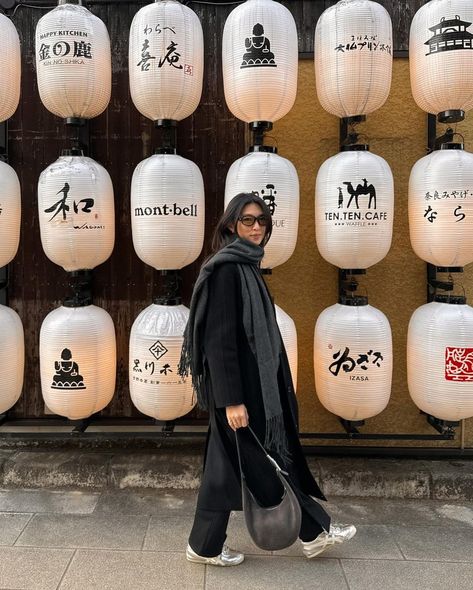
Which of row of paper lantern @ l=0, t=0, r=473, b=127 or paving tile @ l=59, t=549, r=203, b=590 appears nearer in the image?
paving tile @ l=59, t=549, r=203, b=590

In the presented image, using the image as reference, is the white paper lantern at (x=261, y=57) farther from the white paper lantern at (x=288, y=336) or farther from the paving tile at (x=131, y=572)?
the paving tile at (x=131, y=572)

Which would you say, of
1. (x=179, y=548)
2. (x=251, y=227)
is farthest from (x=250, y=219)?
(x=179, y=548)

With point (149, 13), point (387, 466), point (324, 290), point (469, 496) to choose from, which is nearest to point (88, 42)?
point (149, 13)

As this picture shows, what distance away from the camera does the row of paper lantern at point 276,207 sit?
9.71 feet

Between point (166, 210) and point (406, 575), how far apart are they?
2602mm

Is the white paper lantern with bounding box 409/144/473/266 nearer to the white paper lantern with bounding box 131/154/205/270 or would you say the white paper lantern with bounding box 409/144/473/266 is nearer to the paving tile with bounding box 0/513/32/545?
the white paper lantern with bounding box 131/154/205/270

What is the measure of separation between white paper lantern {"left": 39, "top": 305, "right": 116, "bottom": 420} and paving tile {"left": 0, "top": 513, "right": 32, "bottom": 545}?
72 cm

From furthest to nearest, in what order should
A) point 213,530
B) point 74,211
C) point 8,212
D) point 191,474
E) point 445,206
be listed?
point 191,474 → point 8,212 → point 74,211 → point 445,206 → point 213,530

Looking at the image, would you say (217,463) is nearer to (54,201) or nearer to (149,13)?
(54,201)

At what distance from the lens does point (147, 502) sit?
10.7 feet

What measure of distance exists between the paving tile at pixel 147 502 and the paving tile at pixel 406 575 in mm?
1191

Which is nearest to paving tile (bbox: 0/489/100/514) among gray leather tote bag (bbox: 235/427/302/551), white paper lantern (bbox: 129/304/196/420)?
white paper lantern (bbox: 129/304/196/420)

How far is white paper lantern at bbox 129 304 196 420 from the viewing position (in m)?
3.04

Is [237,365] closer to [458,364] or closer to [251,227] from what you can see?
[251,227]
